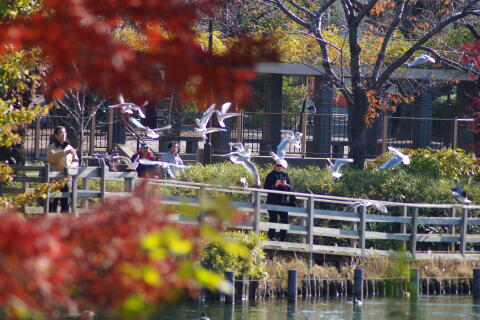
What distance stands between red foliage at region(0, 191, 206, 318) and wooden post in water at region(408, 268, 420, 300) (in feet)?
35.0

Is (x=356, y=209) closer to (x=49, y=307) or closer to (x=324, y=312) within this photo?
(x=324, y=312)

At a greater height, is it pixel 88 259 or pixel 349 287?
pixel 88 259

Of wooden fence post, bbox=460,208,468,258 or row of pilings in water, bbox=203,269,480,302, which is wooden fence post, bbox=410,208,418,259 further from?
wooden fence post, bbox=460,208,468,258

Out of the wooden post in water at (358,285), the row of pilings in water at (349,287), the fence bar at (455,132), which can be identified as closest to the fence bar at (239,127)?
the fence bar at (455,132)

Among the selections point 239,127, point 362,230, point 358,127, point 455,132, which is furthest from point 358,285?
point 455,132

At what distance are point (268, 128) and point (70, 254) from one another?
21006mm

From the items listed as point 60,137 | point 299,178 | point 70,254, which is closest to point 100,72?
point 70,254

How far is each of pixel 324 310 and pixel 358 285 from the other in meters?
0.80

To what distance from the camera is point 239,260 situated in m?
12.4

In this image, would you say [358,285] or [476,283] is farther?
[476,283]

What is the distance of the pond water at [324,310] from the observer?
38.4 ft

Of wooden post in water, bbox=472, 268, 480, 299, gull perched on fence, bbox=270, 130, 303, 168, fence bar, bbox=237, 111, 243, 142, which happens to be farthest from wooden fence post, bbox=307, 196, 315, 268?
fence bar, bbox=237, 111, 243, 142

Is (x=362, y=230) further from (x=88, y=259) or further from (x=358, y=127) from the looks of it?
(x=88, y=259)

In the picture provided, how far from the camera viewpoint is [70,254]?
8.61 ft
